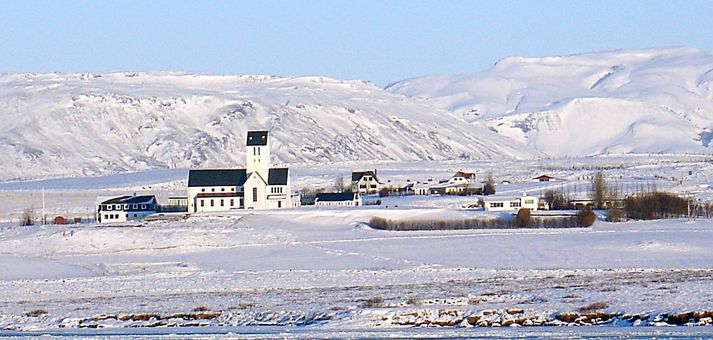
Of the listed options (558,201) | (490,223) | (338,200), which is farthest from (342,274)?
(338,200)

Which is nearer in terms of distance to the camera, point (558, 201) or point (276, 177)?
point (558, 201)

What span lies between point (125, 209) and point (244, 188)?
18.3ft

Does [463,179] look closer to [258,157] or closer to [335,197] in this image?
[335,197]

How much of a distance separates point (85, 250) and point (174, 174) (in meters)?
64.9

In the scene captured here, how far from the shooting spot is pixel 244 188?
58.2 meters

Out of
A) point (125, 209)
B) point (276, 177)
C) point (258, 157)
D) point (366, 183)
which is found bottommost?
point (125, 209)

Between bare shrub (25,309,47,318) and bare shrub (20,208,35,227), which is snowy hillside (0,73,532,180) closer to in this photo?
bare shrub (20,208,35,227)

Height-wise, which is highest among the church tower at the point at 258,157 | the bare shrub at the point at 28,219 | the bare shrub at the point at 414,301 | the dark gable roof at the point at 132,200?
the church tower at the point at 258,157

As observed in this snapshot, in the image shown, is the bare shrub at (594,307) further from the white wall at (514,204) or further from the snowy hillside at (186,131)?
the snowy hillside at (186,131)

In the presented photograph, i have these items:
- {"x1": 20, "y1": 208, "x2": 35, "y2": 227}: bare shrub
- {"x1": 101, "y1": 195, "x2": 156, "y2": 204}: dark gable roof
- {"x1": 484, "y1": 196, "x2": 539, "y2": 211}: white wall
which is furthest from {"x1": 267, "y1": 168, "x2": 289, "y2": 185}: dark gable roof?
{"x1": 20, "y1": 208, "x2": 35, "y2": 227}: bare shrub

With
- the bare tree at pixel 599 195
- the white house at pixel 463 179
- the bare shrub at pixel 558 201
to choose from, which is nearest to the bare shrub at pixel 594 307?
the bare shrub at pixel 558 201

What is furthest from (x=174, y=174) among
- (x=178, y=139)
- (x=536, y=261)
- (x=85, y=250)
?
(x=536, y=261)

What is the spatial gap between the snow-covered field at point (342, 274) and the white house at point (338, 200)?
4.00 metres

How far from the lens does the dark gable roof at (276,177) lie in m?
58.7
